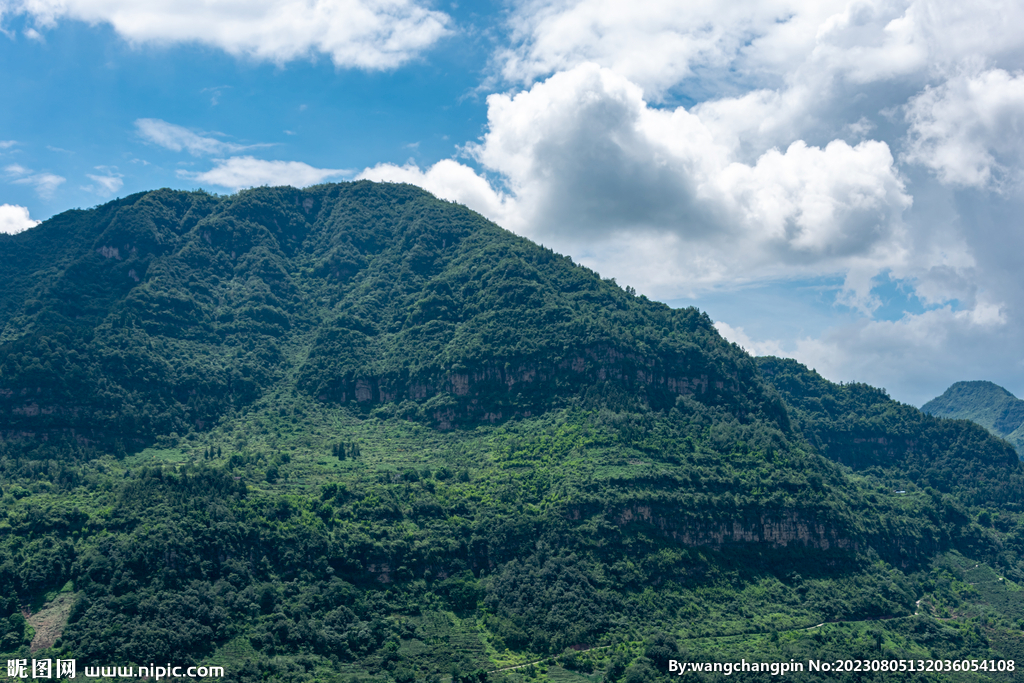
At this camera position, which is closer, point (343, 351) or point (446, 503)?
point (446, 503)

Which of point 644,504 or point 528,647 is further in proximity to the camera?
point 644,504

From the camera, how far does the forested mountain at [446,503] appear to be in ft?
357

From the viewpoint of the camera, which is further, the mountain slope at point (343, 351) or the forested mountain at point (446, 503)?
the mountain slope at point (343, 351)

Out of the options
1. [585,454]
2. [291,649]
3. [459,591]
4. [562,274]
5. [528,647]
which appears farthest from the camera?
[562,274]

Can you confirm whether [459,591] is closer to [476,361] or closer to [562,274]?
[476,361]

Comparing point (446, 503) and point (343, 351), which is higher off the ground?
point (343, 351)

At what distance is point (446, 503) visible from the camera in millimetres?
137625

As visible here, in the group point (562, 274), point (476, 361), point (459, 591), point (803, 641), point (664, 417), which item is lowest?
point (803, 641)

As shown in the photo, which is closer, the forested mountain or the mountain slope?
the forested mountain

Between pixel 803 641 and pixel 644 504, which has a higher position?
pixel 644 504

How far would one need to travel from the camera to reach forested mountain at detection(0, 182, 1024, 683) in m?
109

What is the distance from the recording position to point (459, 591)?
124m

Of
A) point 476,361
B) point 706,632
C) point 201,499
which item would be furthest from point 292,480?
point 706,632

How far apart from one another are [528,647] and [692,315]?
95.4 meters
